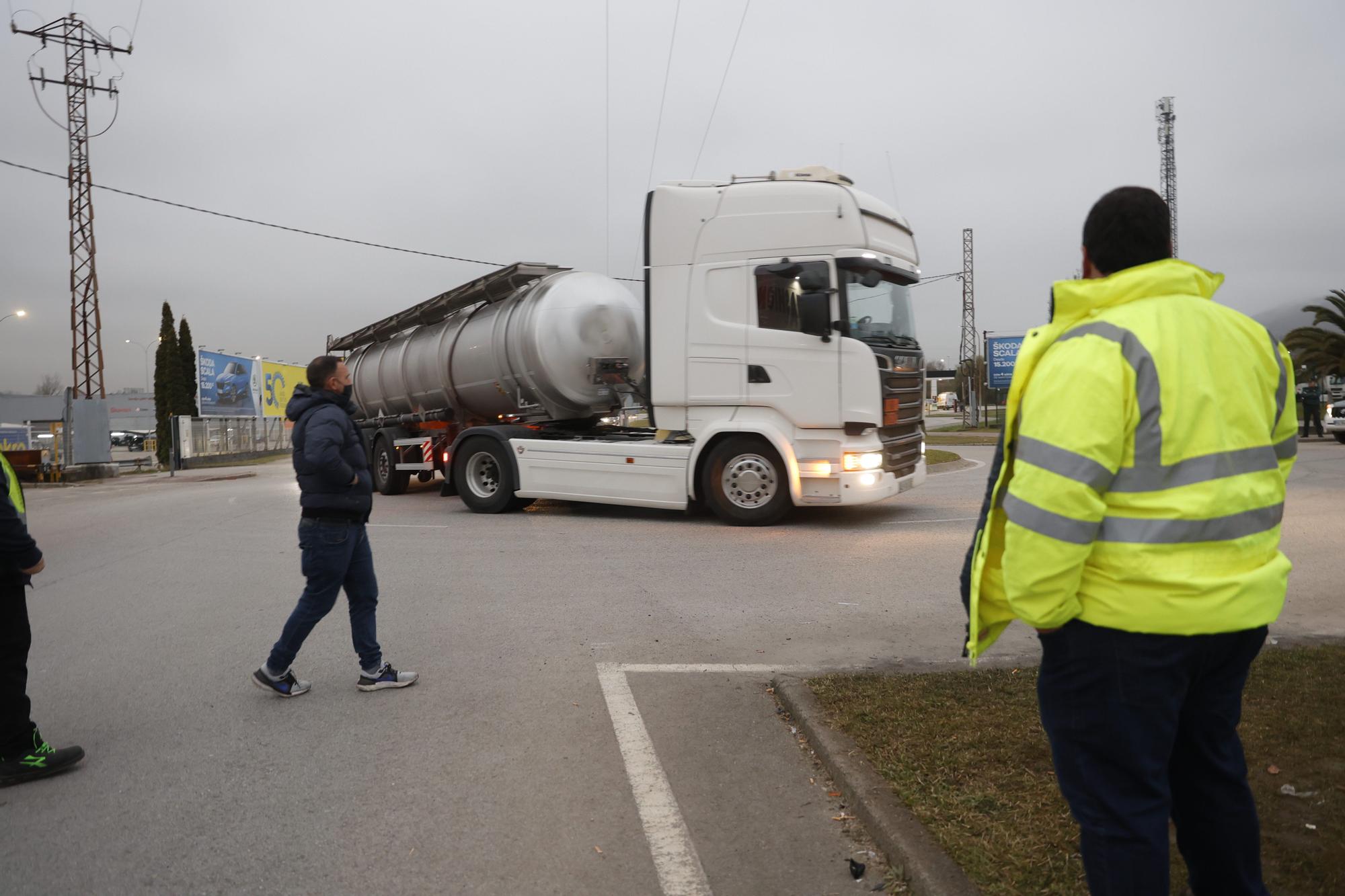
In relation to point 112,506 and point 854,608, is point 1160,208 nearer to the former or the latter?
point 854,608

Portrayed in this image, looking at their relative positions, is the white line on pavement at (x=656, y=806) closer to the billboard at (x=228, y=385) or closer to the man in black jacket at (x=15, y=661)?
the man in black jacket at (x=15, y=661)

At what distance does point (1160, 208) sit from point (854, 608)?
16.2 feet

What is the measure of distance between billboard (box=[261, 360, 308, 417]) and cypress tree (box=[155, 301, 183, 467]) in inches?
133

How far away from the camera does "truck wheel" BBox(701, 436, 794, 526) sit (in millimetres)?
10898

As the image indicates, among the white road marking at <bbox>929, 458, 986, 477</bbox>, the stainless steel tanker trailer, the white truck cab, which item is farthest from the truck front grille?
the white road marking at <bbox>929, 458, 986, 477</bbox>

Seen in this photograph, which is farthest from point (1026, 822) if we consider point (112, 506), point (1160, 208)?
point (112, 506)

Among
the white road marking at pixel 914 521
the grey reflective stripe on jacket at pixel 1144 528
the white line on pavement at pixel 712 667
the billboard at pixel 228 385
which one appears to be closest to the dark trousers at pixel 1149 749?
the grey reflective stripe on jacket at pixel 1144 528

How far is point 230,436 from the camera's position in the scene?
3881 cm

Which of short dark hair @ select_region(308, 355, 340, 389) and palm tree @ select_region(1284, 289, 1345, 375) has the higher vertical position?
palm tree @ select_region(1284, 289, 1345, 375)

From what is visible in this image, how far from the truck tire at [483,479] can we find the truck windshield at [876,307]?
516 cm

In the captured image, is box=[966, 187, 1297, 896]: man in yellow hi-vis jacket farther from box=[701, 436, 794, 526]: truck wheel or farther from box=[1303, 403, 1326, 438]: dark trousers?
box=[1303, 403, 1326, 438]: dark trousers

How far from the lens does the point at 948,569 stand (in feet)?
27.6

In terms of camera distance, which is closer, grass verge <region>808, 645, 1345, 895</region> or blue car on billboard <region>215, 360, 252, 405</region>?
grass verge <region>808, 645, 1345, 895</region>

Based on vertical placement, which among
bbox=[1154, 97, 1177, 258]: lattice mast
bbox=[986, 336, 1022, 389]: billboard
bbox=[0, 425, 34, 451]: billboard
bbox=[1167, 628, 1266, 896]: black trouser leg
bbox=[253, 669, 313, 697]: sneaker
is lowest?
bbox=[253, 669, 313, 697]: sneaker
